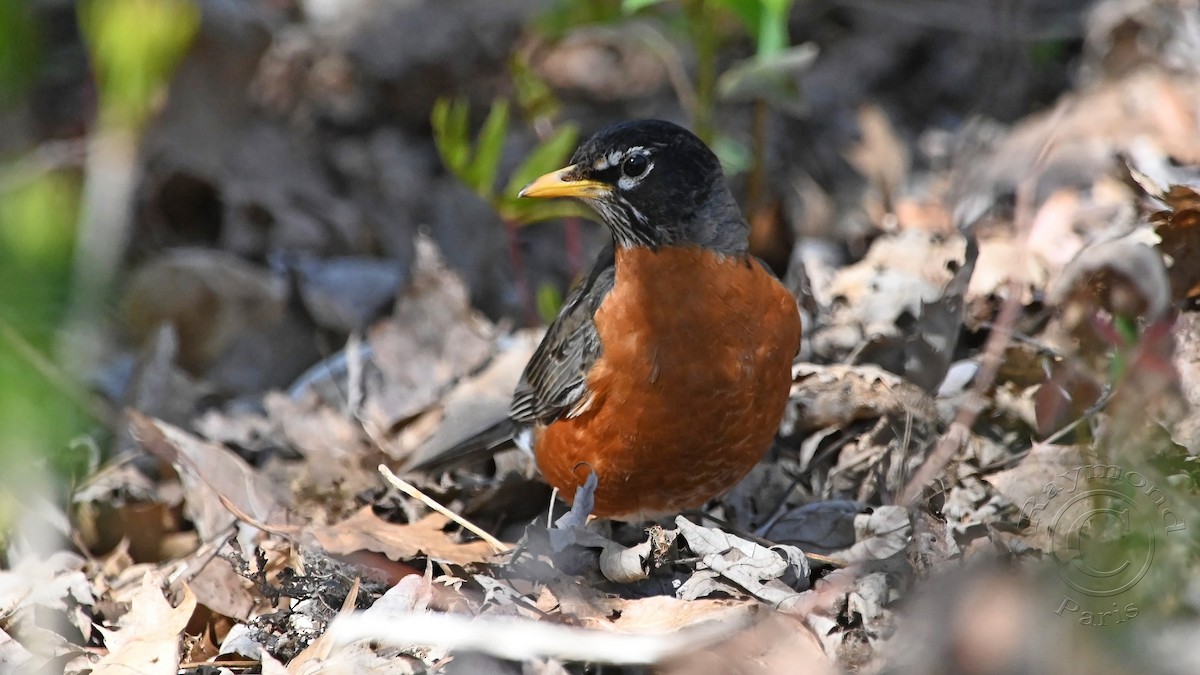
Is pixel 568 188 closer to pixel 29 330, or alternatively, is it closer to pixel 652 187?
pixel 652 187

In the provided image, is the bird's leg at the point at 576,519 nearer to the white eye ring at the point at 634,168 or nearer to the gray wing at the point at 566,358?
the gray wing at the point at 566,358

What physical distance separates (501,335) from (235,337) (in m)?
1.38

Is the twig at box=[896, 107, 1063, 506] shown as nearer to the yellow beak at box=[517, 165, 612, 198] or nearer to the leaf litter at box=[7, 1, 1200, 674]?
the leaf litter at box=[7, 1, 1200, 674]

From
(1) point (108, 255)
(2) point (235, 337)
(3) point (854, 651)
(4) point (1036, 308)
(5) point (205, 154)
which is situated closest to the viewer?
(3) point (854, 651)

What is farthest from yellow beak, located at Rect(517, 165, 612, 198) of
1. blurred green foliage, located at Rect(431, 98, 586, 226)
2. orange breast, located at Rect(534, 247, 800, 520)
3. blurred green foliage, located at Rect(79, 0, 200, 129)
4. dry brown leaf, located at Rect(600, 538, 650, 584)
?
blurred green foliage, located at Rect(79, 0, 200, 129)

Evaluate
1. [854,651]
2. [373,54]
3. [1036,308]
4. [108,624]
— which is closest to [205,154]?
[373,54]

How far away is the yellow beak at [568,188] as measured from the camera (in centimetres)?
394

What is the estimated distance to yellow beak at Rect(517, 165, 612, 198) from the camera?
394 centimetres

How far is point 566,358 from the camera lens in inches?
164

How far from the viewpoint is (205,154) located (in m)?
6.84

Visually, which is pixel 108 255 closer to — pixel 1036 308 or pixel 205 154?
pixel 205 154

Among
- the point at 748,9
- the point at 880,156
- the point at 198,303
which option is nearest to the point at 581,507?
the point at 748,9

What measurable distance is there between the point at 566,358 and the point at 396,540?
86 cm

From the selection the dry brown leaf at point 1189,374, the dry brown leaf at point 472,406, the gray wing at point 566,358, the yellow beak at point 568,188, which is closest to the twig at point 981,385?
the dry brown leaf at point 1189,374
